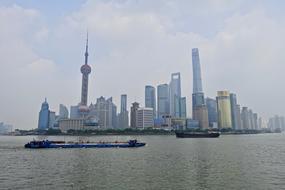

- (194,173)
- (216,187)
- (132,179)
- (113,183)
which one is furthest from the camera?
(194,173)

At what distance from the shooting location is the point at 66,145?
132m

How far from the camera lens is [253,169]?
59.5m

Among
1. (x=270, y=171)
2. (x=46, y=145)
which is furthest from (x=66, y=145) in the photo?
(x=270, y=171)

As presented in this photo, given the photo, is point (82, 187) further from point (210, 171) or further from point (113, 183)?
point (210, 171)

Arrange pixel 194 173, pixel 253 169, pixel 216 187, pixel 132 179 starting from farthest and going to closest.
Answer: pixel 253 169, pixel 194 173, pixel 132 179, pixel 216 187

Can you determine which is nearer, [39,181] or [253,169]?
[39,181]

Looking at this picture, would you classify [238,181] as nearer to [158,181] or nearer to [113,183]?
[158,181]

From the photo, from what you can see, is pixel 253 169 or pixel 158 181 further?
pixel 253 169

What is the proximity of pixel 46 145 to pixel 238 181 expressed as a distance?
102 meters

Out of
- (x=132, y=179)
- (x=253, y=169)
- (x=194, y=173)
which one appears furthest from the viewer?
(x=253, y=169)

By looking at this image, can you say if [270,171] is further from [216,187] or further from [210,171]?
[216,187]

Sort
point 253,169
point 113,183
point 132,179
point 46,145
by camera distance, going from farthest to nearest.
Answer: point 46,145 < point 253,169 < point 132,179 < point 113,183

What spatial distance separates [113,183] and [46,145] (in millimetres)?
93752

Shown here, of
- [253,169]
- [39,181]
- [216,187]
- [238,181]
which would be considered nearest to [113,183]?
[39,181]
